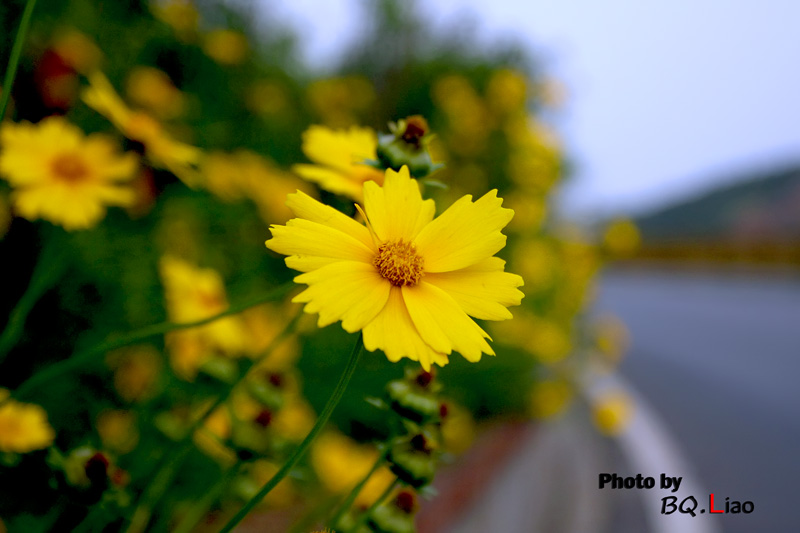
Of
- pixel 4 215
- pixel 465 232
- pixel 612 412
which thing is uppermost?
pixel 612 412

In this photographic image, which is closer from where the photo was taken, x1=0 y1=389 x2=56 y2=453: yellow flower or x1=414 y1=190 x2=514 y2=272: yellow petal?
x1=414 y1=190 x2=514 y2=272: yellow petal

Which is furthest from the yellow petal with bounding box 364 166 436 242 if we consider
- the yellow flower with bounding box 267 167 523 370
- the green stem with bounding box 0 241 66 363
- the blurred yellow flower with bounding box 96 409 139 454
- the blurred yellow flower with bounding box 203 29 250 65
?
the blurred yellow flower with bounding box 203 29 250 65

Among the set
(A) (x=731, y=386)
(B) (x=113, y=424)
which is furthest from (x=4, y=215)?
(A) (x=731, y=386)

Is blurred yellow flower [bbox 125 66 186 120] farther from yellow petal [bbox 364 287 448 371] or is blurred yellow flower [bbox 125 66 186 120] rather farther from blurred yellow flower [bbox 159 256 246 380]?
yellow petal [bbox 364 287 448 371]

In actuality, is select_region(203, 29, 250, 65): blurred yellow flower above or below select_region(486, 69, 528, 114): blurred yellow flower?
below

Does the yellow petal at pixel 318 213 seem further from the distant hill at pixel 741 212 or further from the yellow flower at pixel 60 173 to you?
the distant hill at pixel 741 212

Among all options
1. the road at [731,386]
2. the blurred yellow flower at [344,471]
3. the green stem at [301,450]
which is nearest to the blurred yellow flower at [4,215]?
the blurred yellow flower at [344,471]

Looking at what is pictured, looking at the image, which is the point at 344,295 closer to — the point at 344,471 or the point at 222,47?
the point at 344,471
